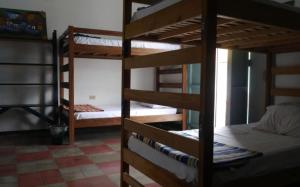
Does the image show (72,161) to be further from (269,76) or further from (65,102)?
(269,76)

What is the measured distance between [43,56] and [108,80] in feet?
4.24

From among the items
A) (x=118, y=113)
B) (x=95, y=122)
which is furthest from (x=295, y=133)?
(x=95, y=122)

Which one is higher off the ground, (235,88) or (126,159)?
(235,88)

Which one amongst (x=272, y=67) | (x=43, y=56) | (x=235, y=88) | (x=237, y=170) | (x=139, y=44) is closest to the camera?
(x=237, y=170)

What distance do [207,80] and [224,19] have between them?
638 millimetres

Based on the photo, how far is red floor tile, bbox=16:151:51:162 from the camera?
11.0 feet

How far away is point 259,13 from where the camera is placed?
164 cm

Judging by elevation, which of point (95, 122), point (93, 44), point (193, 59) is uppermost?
point (93, 44)

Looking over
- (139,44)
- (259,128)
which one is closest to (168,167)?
(259,128)

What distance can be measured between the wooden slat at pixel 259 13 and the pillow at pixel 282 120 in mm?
1020

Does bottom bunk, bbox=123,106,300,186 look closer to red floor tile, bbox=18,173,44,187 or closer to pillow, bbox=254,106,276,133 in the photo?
pillow, bbox=254,106,276,133

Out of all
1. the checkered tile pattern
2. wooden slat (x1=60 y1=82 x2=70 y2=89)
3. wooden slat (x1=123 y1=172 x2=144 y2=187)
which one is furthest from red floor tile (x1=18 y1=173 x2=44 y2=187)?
wooden slat (x1=60 y1=82 x2=70 y2=89)

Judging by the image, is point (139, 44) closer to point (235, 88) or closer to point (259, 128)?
point (235, 88)

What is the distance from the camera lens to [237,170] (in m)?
1.66
